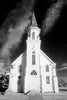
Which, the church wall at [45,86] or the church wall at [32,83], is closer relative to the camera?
the church wall at [32,83]

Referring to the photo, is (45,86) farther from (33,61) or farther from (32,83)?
(33,61)

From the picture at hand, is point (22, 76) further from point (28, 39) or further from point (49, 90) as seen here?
point (28, 39)

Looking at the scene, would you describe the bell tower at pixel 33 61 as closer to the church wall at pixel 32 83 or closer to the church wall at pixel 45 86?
the church wall at pixel 32 83

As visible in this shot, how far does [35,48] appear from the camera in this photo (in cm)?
3086

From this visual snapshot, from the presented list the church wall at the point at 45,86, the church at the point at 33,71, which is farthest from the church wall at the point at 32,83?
the church wall at the point at 45,86

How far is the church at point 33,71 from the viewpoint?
1112 inches

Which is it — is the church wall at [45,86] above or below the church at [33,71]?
below

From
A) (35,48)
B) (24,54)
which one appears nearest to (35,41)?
(35,48)

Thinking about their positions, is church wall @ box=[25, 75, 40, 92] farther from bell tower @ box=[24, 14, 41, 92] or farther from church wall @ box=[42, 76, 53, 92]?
church wall @ box=[42, 76, 53, 92]

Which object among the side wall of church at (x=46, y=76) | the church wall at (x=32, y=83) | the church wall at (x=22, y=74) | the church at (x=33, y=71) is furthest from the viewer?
the church wall at (x=22, y=74)

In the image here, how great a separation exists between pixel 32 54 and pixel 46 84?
7711mm

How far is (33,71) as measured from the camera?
29.3 m

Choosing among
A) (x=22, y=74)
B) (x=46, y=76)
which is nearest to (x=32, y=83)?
(x=22, y=74)

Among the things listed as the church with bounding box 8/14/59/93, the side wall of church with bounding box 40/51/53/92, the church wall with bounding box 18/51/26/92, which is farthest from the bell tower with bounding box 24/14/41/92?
the church wall with bounding box 18/51/26/92
